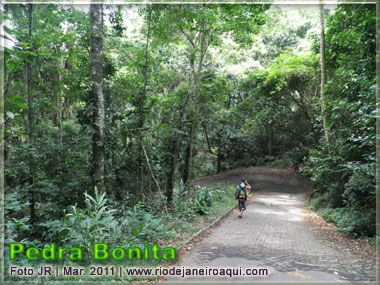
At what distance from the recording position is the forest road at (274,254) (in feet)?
16.2

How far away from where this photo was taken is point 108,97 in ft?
28.2

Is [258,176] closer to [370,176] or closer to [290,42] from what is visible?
[290,42]

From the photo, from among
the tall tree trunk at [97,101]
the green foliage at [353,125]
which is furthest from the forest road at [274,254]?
the tall tree trunk at [97,101]

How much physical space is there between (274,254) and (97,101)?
5873 mm

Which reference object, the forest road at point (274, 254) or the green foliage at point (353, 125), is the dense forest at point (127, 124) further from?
the forest road at point (274, 254)

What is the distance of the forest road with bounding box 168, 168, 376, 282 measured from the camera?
494 centimetres

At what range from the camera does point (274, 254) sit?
6168 millimetres

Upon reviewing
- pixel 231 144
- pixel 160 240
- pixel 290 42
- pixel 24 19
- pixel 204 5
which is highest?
pixel 290 42

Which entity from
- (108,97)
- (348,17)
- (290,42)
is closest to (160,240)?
(108,97)

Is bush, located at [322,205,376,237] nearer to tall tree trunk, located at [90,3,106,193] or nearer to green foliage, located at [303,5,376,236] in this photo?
green foliage, located at [303,5,376,236]

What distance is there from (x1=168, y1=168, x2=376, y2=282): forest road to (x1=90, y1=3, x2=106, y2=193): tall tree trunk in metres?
3.00

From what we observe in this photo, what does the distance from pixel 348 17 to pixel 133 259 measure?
977cm

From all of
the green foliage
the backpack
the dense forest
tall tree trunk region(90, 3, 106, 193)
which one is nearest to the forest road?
the backpack

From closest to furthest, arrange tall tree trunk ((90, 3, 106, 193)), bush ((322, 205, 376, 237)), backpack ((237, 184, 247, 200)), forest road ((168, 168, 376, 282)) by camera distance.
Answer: forest road ((168, 168, 376, 282))
tall tree trunk ((90, 3, 106, 193))
bush ((322, 205, 376, 237))
backpack ((237, 184, 247, 200))
